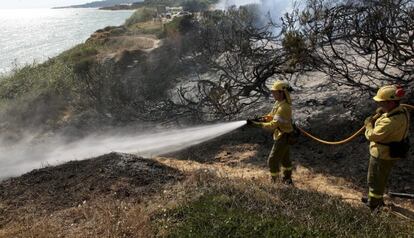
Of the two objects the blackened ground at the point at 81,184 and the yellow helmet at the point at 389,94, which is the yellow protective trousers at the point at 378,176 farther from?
the blackened ground at the point at 81,184

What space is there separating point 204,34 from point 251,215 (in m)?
11.6

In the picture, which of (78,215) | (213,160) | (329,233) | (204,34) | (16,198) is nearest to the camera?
(329,233)

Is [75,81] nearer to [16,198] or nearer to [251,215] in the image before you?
[16,198]

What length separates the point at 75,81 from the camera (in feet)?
52.3

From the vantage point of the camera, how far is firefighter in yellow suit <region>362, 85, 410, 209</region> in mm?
5270

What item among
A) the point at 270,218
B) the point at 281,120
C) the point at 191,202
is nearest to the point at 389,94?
the point at 281,120

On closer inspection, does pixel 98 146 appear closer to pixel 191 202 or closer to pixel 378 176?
pixel 191 202

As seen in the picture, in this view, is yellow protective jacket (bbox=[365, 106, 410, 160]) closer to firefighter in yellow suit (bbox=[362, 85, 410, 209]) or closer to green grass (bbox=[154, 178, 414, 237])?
firefighter in yellow suit (bbox=[362, 85, 410, 209])

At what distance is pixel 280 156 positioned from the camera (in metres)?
6.82

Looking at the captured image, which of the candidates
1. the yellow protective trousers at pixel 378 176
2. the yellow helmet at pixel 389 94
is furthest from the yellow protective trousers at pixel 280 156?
the yellow helmet at pixel 389 94

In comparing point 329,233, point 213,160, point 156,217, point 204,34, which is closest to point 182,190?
point 156,217

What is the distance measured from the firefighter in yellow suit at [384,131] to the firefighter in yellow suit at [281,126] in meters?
1.28

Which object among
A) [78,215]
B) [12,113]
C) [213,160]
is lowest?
[12,113]

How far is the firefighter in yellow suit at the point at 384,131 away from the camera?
17.3 ft
